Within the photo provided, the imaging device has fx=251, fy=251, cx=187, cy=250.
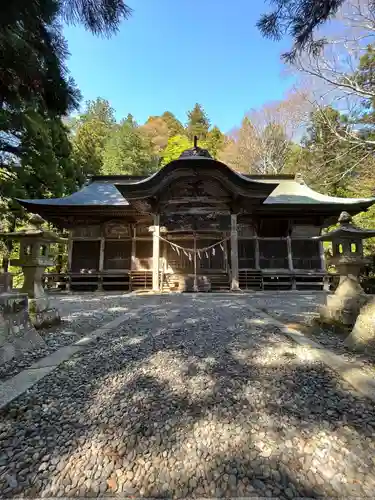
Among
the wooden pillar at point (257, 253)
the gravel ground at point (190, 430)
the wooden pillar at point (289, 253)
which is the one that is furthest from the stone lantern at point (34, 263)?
the wooden pillar at point (289, 253)

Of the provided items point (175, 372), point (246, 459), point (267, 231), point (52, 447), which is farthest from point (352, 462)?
point (267, 231)

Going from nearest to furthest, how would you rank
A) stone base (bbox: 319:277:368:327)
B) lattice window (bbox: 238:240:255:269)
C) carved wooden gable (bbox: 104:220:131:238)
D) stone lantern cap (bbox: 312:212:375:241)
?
1. stone base (bbox: 319:277:368:327)
2. stone lantern cap (bbox: 312:212:375:241)
3. lattice window (bbox: 238:240:255:269)
4. carved wooden gable (bbox: 104:220:131:238)

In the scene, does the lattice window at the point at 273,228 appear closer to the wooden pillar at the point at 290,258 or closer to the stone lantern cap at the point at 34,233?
the wooden pillar at the point at 290,258

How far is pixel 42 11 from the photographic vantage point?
8.55 ft

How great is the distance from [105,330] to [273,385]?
2778 mm

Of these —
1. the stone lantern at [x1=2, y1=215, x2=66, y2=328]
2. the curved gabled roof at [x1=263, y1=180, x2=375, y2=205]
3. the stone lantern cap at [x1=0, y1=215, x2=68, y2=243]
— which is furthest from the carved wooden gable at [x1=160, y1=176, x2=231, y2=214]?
the stone lantern at [x1=2, y1=215, x2=66, y2=328]

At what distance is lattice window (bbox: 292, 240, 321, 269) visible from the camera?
1091cm

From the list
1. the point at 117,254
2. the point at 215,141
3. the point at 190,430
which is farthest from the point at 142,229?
the point at 215,141

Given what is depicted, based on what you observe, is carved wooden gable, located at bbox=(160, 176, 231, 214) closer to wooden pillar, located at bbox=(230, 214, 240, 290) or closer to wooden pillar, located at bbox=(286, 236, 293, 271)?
wooden pillar, located at bbox=(230, 214, 240, 290)

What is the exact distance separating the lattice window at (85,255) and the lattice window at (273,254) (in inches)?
289

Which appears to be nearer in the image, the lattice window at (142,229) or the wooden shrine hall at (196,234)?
the wooden shrine hall at (196,234)

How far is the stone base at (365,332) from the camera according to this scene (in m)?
2.85

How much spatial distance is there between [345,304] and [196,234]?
7360 millimetres

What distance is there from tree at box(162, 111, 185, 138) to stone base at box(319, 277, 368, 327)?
115ft
